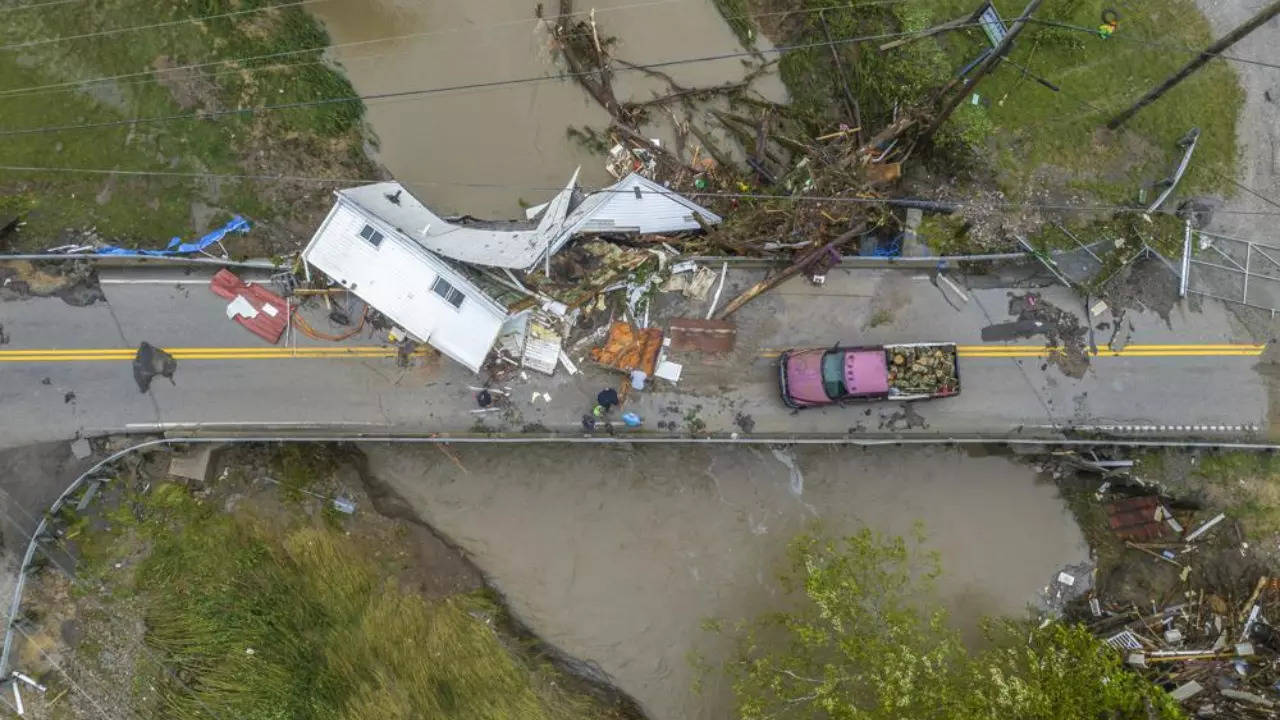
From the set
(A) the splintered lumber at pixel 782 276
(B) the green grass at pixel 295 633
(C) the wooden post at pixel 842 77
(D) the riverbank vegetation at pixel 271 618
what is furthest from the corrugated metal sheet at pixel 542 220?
(B) the green grass at pixel 295 633

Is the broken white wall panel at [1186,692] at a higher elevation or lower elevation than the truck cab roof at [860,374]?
lower

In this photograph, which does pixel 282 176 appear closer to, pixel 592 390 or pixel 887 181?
pixel 592 390

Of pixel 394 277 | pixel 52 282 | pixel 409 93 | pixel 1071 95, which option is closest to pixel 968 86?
pixel 1071 95

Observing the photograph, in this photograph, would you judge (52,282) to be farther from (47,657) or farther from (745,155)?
(745,155)

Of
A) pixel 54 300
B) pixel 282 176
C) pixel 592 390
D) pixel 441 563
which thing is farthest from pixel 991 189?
pixel 54 300

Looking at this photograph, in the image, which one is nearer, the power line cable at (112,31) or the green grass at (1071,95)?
the green grass at (1071,95)

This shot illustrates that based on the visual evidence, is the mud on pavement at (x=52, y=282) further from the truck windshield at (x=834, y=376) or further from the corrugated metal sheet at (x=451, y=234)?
the truck windshield at (x=834, y=376)
